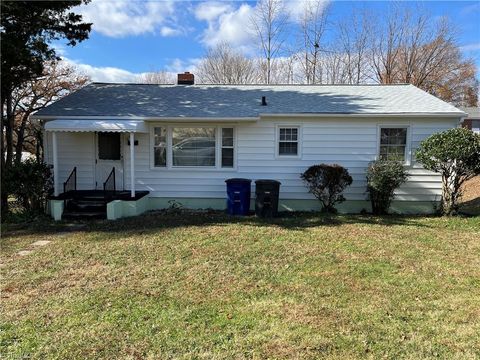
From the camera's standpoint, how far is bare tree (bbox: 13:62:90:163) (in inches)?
612

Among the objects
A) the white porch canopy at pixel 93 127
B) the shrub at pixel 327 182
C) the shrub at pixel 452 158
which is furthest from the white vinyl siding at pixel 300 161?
the white porch canopy at pixel 93 127

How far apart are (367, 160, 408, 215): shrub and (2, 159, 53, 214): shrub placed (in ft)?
28.5

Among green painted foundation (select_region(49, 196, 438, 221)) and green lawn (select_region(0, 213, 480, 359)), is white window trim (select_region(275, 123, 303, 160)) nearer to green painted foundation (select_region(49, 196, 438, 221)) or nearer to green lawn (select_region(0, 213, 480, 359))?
green painted foundation (select_region(49, 196, 438, 221))

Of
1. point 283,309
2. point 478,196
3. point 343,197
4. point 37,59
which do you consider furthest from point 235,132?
point 478,196

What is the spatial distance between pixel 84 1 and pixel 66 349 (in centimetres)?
884

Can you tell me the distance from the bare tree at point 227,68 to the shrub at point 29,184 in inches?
781

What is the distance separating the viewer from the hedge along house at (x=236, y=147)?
31.7 feet

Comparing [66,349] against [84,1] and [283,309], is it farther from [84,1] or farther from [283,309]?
[84,1]

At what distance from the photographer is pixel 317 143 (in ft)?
32.3

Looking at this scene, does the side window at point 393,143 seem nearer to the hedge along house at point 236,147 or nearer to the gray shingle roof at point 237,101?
the hedge along house at point 236,147

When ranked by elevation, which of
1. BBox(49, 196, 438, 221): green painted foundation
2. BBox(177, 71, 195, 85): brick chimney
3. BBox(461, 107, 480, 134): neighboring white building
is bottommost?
BBox(49, 196, 438, 221): green painted foundation

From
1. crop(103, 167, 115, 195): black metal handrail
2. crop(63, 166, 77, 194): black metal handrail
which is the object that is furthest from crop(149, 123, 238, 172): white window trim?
→ crop(63, 166, 77, 194): black metal handrail

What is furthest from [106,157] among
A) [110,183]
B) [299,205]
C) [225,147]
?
[299,205]

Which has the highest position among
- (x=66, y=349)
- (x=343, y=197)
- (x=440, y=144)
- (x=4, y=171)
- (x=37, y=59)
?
(x=37, y=59)
